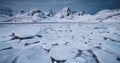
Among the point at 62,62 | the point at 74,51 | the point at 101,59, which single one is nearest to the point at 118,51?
the point at 101,59

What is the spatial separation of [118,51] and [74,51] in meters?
1.41

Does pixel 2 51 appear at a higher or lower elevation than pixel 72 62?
higher

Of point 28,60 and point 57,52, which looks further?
point 57,52

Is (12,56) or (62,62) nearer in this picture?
(62,62)

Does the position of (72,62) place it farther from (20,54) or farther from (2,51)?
(2,51)

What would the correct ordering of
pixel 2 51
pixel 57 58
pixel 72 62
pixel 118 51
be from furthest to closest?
pixel 118 51, pixel 2 51, pixel 57 58, pixel 72 62

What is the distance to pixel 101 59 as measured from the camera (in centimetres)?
258

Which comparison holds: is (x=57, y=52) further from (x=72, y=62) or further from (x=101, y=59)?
(x=101, y=59)

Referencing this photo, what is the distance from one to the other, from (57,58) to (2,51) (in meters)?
1.65

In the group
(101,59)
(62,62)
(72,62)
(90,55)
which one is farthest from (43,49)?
(101,59)

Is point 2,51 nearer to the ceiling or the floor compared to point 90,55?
nearer to the ceiling

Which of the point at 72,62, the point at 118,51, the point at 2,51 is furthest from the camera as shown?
the point at 118,51

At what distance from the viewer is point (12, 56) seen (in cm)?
261

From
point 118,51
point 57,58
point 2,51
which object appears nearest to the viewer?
point 57,58
